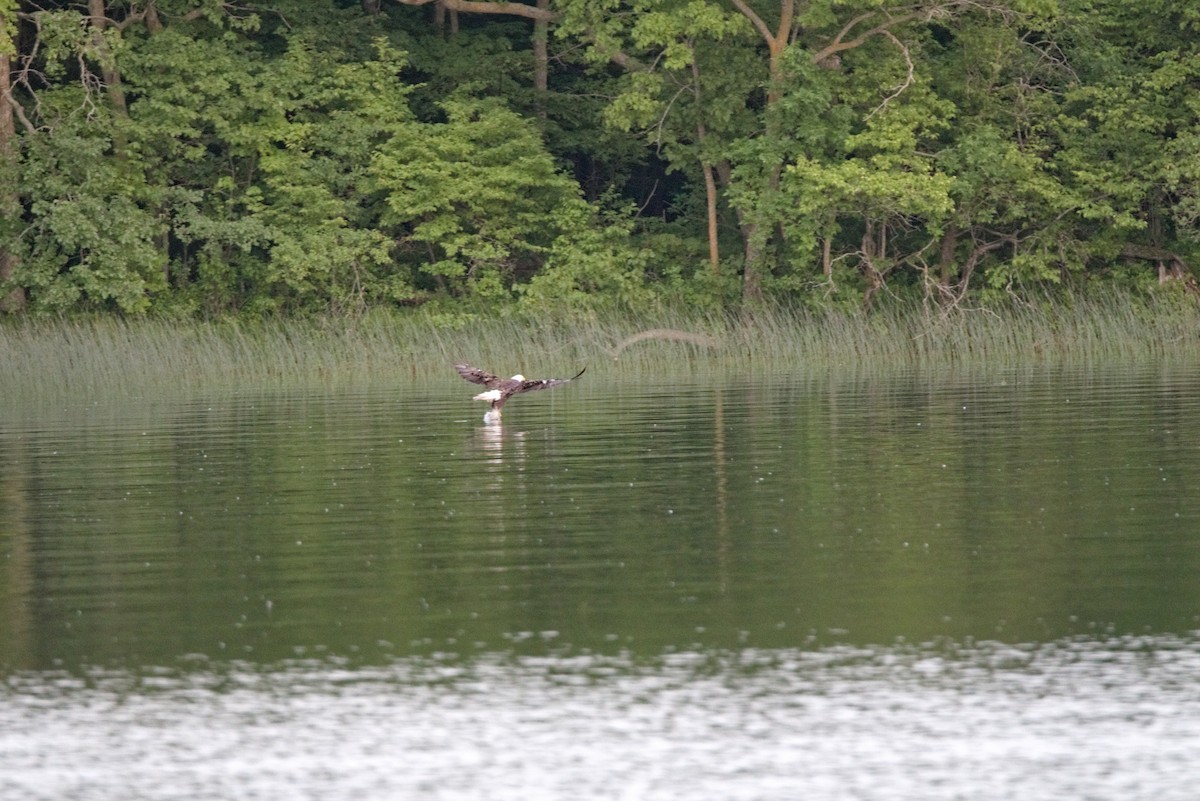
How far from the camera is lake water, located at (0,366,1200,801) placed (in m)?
6.60

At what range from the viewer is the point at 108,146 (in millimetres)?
36562

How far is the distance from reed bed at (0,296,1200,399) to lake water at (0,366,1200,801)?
13689 millimetres

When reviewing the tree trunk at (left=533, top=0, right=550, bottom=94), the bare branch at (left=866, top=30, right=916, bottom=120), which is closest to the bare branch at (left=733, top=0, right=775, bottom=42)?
the bare branch at (left=866, top=30, right=916, bottom=120)

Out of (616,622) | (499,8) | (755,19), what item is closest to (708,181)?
(755,19)

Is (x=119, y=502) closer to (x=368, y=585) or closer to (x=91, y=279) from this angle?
(x=368, y=585)

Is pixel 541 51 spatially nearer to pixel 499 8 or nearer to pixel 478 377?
pixel 499 8

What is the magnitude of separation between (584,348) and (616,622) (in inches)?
954

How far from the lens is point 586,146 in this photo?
41.6m

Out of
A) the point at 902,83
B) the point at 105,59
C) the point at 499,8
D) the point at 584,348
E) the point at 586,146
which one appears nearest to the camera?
the point at 584,348

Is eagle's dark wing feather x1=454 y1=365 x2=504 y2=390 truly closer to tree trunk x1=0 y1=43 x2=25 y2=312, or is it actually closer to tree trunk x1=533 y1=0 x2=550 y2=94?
tree trunk x1=0 y1=43 x2=25 y2=312

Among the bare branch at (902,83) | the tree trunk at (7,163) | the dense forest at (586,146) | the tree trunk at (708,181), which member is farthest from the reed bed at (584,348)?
the tree trunk at (708,181)

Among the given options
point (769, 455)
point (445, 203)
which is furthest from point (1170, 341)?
point (769, 455)

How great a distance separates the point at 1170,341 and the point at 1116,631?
2422 centimetres

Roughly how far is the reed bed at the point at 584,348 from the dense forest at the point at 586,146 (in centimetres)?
277
